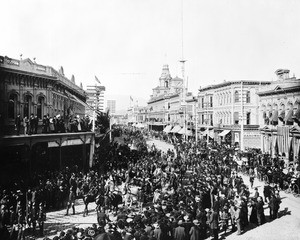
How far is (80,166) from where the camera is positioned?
1107 inches

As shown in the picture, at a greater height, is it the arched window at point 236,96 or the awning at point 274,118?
the arched window at point 236,96

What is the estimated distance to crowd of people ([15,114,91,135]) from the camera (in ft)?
62.4

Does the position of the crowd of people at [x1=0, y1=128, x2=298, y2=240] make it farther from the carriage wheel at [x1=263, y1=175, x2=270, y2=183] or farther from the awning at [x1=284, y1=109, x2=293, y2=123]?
the awning at [x1=284, y1=109, x2=293, y2=123]

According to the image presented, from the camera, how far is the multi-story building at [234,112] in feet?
156

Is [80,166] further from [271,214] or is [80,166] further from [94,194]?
[271,214]

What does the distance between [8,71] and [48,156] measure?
7.50 meters

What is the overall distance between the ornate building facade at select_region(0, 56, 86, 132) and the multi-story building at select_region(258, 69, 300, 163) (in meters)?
23.2

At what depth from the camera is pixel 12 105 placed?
21578 millimetres

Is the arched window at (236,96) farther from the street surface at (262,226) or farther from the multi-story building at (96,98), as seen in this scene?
the street surface at (262,226)

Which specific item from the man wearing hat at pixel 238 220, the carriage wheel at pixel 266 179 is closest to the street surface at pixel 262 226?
the man wearing hat at pixel 238 220

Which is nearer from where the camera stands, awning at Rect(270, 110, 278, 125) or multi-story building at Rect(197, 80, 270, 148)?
awning at Rect(270, 110, 278, 125)

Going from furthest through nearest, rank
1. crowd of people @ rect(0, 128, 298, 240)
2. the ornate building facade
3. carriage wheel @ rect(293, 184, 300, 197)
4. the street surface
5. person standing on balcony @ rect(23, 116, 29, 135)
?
the ornate building facade, carriage wheel @ rect(293, 184, 300, 197), person standing on balcony @ rect(23, 116, 29, 135), the street surface, crowd of people @ rect(0, 128, 298, 240)

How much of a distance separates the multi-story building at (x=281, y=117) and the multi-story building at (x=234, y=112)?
13.0 ft

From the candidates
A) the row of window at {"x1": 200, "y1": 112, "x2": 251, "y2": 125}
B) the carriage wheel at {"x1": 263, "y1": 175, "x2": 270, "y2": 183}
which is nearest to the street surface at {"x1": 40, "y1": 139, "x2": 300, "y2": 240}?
the carriage wheel at {"x1": 263, "y1": 175, "x2": 270, "y2": 183}
